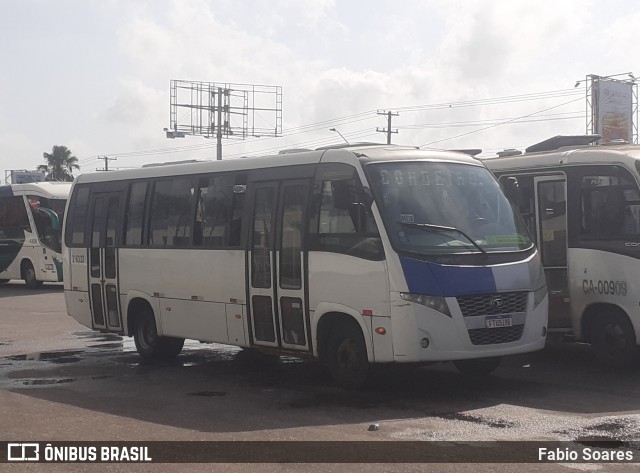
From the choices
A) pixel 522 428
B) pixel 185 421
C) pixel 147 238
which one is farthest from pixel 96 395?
pixel 522 428

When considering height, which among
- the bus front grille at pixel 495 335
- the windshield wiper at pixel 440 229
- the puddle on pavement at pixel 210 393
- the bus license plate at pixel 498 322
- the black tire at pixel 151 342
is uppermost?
the windshield wiper at pixel 440 229

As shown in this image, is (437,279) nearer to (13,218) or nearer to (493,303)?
(493,303)

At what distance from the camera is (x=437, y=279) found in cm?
1110

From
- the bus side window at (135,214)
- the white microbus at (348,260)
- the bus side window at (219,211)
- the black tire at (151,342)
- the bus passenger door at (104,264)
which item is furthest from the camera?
the bus passenger door at (104,264)

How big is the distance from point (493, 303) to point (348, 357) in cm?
179

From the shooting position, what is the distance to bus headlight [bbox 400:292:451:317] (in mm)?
11055

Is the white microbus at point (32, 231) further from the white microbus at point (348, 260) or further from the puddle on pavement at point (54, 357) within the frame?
the white microbus at point (348, 260)

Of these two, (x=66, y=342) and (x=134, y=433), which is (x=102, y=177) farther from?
(x=134, y=433)

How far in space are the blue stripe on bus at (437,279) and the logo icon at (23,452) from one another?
424 cm

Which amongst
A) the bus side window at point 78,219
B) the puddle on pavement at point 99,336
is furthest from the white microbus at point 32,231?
the bus side window at point 78,219

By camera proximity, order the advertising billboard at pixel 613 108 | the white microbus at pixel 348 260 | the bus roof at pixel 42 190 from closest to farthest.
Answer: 1. the white microbus at pixel 348 260
2. the bus roof at pixel 42 190
3. the advertising billboard at pixel 613 108

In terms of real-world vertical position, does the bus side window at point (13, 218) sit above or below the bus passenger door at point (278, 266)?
above

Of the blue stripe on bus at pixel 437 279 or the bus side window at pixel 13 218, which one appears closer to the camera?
the blue stripe on bus at pixel 437 279

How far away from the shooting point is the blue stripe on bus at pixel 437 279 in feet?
36.3
